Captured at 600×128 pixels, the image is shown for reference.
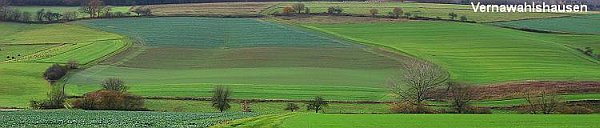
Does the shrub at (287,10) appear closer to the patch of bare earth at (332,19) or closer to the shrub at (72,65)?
the patch of bare earth at (332,19)

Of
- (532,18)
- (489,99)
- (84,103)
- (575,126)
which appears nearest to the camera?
(575,126)

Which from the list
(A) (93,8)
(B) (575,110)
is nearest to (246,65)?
(B) (575,110)

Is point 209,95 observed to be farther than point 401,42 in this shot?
No

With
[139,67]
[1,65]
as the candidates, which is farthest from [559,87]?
[1,65]

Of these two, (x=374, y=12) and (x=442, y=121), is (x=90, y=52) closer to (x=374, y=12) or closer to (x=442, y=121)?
(x=374, y=12)

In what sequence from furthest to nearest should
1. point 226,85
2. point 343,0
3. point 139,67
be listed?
point 343,0, point 139,67, point 226,85

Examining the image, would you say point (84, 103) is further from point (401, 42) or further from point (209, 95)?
point (401, 42)
